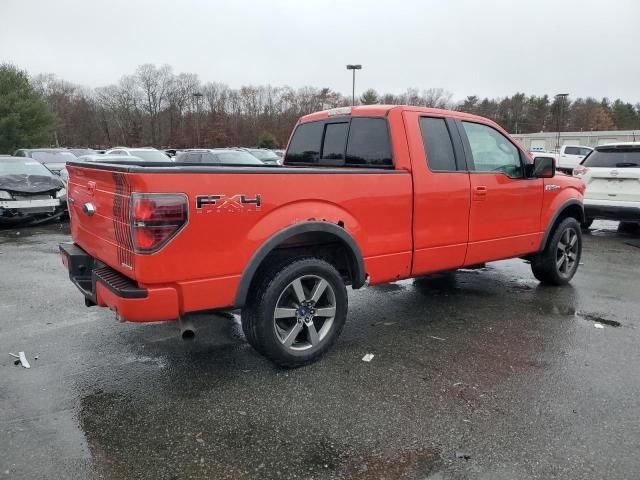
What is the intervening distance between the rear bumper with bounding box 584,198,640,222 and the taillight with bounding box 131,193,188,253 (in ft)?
29.2

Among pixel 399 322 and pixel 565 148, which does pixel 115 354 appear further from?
pixel 565 148

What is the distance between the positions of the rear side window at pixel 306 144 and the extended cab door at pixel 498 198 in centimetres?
143

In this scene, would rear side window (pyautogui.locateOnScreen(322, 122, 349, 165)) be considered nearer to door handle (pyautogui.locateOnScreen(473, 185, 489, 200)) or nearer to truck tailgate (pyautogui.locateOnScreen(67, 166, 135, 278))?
door handle (pyautogui.locateOnScreen(473, 185, 489, 200))

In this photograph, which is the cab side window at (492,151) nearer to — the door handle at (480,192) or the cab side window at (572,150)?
the door handle at (480,192)

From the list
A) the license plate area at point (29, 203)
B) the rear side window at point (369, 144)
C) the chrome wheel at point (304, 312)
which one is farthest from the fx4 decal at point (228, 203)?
the license plate area at point (29, 203)

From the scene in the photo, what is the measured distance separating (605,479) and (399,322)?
2.49 meters

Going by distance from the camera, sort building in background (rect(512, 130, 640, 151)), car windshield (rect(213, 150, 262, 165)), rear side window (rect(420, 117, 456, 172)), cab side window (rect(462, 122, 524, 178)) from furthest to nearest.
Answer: building in background (rect(512, 130, 640, 151)) < car windshield (rect(213, 150, 262, 165)) < cab side window (rect(462, 122, 524, 178)) < rear side window (rect(420, 117, 456, 172))

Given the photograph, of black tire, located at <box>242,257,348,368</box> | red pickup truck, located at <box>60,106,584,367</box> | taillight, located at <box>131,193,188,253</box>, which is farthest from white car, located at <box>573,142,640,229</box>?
taillight, located at <box>131,193,188,253</box>

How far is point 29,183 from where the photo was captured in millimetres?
10789

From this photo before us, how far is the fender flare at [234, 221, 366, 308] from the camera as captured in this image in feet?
11.0

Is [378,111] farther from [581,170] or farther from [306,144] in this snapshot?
[581,170]

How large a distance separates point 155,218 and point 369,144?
7.38ft

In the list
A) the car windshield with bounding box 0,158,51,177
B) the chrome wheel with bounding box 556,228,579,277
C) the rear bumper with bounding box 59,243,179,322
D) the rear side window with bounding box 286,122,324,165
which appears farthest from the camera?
the car windshield with bounding box 0,158,51,177

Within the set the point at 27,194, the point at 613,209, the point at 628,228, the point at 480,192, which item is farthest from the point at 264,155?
the point at 480,192
